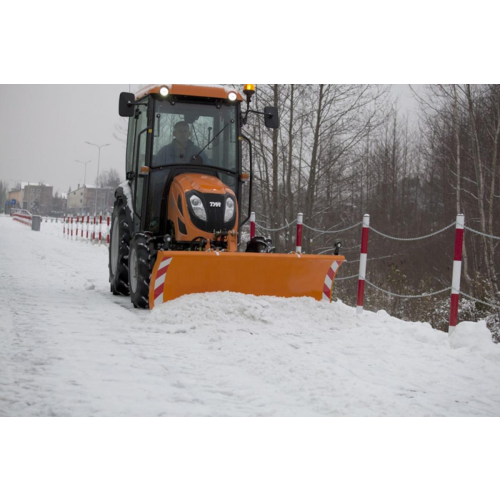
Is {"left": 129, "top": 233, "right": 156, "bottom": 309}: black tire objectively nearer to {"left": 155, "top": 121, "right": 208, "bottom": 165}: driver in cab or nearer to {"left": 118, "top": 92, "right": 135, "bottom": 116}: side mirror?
{"left": 155, "top": 121, "right": 208, "bottom": 165}: driver in cab

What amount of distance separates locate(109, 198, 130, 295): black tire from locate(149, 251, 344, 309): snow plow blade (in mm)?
1921

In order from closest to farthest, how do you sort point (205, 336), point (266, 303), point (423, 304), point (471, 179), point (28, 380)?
point (28, 380), point (205, 336), point (266, 303), point (423, 304), point (471, 179)

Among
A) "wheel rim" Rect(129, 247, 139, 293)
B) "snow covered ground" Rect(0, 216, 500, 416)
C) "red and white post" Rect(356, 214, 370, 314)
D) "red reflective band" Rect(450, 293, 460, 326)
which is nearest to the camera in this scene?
"snow covered ground" Rect(0, 216, 500, 416)

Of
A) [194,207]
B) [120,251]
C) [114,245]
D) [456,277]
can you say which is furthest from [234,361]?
[114,245]

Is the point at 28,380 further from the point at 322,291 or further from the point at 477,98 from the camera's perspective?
the point at 477,98

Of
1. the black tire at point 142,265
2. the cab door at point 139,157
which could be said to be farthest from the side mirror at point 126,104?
the black tire at point 142,265

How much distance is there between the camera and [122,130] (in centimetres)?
2041

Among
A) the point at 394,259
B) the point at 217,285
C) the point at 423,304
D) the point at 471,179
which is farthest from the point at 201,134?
the point at 394,259

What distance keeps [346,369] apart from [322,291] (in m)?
2.72

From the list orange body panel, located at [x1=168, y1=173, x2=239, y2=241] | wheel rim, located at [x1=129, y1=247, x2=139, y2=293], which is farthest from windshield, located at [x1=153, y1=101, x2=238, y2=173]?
wheel rim, located at [x1=129, y1=247, x2=139, y2=293]

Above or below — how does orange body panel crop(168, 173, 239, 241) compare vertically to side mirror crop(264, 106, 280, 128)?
below

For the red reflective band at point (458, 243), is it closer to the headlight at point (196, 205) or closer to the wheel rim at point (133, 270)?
the headlight at point (196, 205)

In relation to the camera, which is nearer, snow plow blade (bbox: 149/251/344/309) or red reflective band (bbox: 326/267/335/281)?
snow plow blade (bbox: 149/251/344/309)

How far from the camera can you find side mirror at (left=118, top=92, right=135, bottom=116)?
7.34 metres
